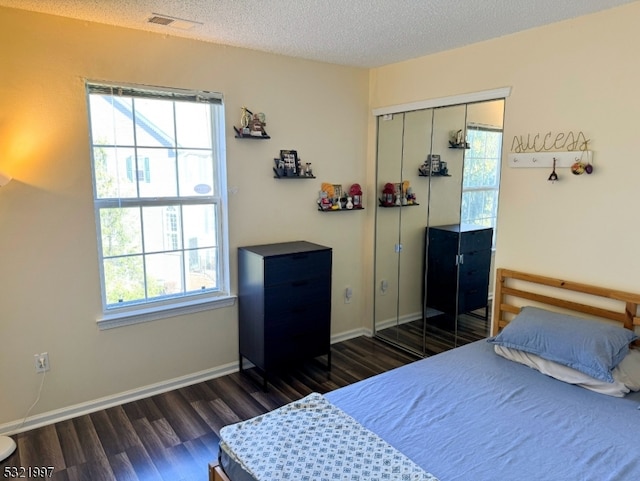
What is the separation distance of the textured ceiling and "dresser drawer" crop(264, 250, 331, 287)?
145cm

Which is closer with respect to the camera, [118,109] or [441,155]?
[118,109]

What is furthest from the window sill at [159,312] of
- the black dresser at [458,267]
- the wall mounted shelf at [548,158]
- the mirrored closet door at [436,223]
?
the wall mounted shelf at [548,158]

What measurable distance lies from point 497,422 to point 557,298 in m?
1.13

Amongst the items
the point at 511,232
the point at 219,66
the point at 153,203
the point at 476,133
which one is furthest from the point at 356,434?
the point at 219,66

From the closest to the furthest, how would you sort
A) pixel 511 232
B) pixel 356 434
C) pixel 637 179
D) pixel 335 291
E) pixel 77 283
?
pixel 356 434, pixel 637 179, pixel 77 283, pixel 511 232, pixel 335 291

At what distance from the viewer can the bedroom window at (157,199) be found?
272 centimetres

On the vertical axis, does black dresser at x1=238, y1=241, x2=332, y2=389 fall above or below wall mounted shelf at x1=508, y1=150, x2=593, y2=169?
below

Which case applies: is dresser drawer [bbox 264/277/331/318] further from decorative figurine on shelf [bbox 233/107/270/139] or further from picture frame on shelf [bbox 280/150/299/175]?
decorative figurine on shelf [bbox 233/107/270/139]

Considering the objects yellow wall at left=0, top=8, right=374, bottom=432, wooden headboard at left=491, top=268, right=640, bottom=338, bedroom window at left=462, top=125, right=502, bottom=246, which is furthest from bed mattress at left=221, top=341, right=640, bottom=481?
yellow wall at left=0, top=8, right=374, bottom=432

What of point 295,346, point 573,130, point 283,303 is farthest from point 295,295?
point 573,130

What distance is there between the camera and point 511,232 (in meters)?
2.85

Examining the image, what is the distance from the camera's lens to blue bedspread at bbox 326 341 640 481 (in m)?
1.54

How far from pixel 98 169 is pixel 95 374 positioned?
4.28 ft

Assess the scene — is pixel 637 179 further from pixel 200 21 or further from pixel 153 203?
pixel 153 203
